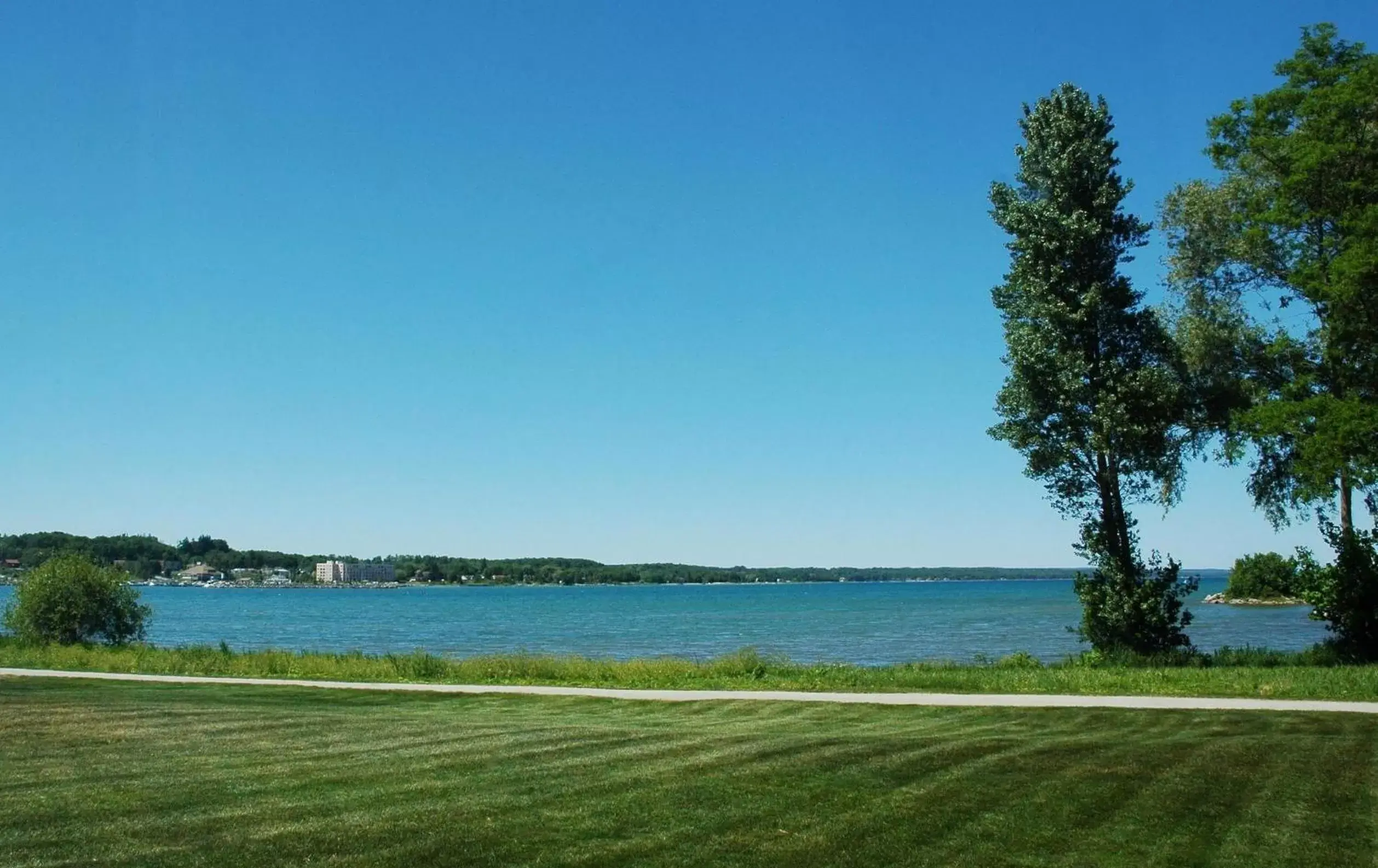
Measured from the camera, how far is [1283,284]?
2867cm

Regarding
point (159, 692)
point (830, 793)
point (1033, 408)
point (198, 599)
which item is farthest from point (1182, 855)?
point (198, 599)

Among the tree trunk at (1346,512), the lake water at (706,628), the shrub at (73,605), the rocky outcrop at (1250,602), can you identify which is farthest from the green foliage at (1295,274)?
the rocky outcrop at (1250,602)

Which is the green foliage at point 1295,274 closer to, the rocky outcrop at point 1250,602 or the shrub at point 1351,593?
the shrub at point 1351,593

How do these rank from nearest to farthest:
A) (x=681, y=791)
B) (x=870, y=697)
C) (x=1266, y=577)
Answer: (x=681, y=791) → (x=870, y=697) → (x=1266, y=577)

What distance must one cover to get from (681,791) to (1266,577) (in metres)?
26.9

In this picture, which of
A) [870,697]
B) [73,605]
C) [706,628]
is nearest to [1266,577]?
[870,697]

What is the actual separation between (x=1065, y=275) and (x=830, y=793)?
20215 millimetres

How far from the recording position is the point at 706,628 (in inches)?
2891

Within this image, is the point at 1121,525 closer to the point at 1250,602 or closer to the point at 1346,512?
the point at 1346,512

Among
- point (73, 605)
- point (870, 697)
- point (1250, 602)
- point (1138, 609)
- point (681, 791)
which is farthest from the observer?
point (1250, 602)

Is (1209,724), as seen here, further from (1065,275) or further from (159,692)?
(159,692)

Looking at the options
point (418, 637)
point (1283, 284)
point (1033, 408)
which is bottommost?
point (418, 637)

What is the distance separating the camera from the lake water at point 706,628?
4812 cm

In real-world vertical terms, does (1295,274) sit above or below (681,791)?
above
